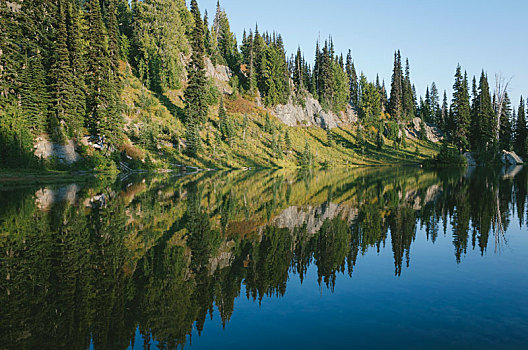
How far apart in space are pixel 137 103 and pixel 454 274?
66029 mm

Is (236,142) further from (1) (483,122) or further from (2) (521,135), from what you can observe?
(2) (521,135)

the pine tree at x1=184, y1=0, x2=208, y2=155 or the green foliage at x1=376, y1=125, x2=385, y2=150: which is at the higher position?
the pine tree at x1=184, y1=0, x2=208, y2=155

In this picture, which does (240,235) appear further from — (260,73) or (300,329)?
(260,73)

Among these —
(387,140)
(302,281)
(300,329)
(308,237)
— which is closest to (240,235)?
(308,237)

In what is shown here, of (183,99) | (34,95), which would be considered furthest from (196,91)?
(34,95)

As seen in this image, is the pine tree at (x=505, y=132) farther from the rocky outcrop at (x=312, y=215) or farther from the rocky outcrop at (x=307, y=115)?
the rocky outcrop at (x=312, y=215)

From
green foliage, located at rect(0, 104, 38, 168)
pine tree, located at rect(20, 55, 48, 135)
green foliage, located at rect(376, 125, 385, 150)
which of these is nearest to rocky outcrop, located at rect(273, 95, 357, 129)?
green foliage, located at rect(376, 125, 385, 150)

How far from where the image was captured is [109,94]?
51.9 meters

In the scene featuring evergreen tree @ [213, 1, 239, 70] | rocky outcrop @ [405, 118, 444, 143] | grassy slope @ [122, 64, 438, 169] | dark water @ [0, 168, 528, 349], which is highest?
evergreen tree @ [213, 1, 239, 70]

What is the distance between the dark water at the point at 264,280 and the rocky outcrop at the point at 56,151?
29.5m

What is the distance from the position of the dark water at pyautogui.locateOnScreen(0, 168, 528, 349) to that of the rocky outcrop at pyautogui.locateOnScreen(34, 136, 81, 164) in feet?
96.7

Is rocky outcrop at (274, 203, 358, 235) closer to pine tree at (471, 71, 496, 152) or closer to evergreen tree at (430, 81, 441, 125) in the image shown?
pine tree at (471, 71, 496, 152)

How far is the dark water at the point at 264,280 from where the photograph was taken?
615 cm

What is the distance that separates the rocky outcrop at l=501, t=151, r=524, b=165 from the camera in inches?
3085
